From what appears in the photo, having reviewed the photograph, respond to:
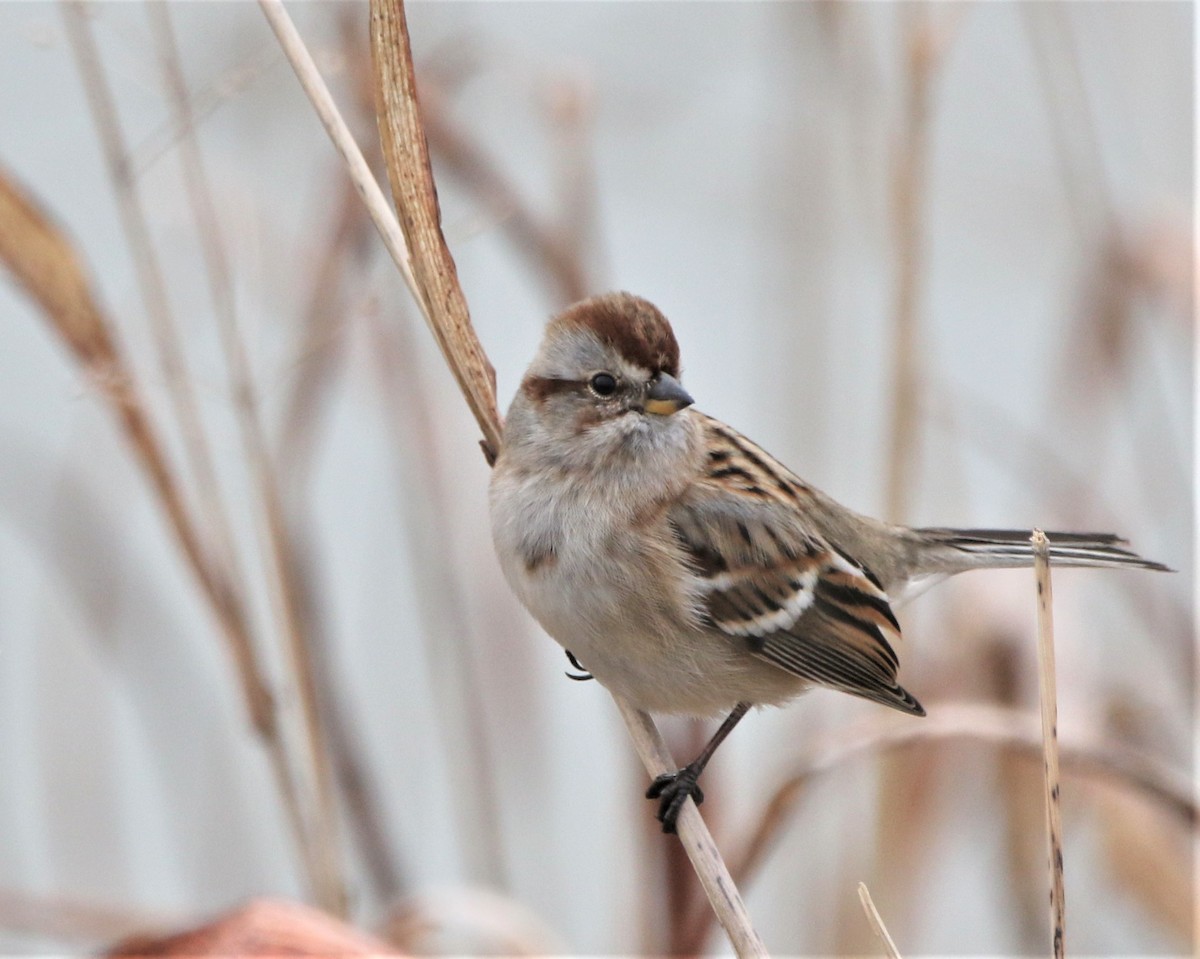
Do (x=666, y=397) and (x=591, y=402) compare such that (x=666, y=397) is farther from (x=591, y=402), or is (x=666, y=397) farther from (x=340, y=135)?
(x=340, y=135)

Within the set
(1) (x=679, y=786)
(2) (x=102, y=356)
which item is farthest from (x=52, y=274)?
(1) (x=679, y=786)

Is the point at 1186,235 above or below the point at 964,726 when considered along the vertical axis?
above

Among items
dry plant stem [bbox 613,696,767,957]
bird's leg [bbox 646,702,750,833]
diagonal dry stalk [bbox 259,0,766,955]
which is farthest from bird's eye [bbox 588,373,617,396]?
bird's leg [bbox 646,702,750,833]

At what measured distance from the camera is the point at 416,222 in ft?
5.72

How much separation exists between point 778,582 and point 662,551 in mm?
240

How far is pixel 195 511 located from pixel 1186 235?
2.22 m

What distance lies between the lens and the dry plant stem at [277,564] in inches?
82.9

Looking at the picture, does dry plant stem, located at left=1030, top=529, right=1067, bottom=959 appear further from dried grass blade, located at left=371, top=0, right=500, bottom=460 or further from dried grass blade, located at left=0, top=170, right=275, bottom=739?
dried grass blade, located at left=0, top=170, right=275, bottom=739

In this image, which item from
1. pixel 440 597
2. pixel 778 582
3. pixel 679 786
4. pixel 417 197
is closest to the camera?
pixel 417 197

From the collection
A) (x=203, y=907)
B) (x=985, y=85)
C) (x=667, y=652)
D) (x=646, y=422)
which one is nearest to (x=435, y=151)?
(x=646, y=422)

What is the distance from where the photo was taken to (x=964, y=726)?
6.79 ft

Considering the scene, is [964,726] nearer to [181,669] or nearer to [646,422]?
[646,422]

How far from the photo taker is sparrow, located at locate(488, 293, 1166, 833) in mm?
2143

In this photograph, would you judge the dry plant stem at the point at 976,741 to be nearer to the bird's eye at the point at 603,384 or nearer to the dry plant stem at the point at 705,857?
the dry plant stem at the point at 705,857
